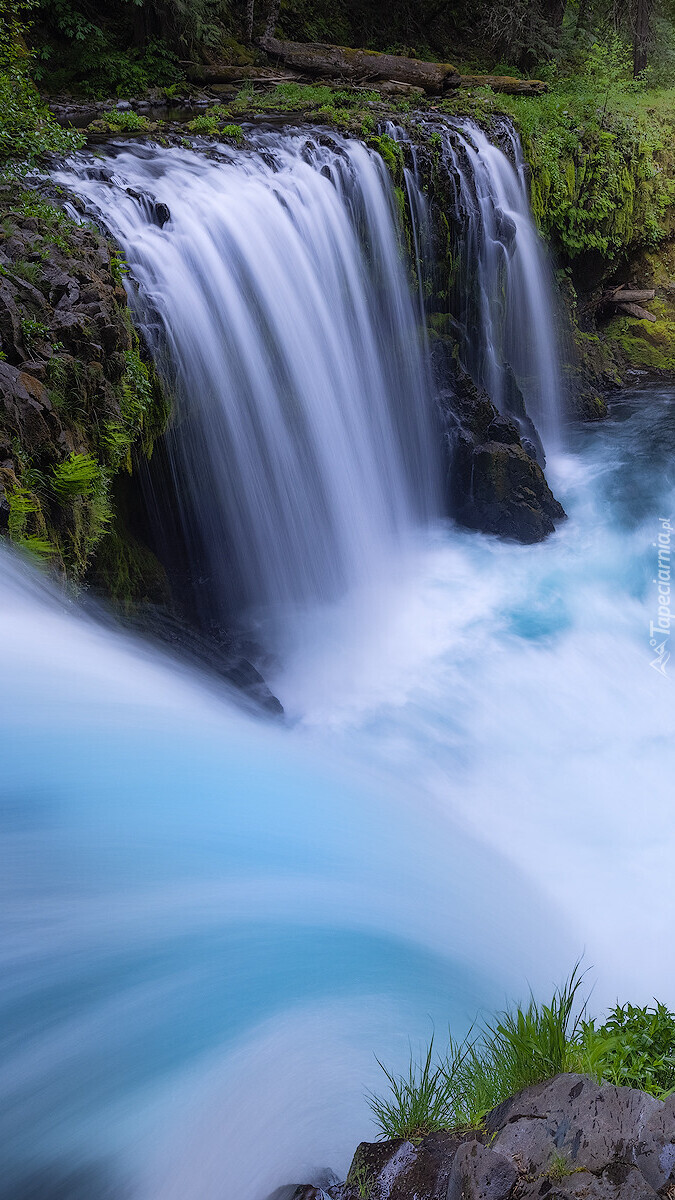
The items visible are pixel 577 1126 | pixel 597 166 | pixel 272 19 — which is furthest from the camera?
pixel 272 19

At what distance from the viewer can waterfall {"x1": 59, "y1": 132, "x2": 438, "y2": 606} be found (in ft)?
22.4

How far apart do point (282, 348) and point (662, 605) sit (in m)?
4.36

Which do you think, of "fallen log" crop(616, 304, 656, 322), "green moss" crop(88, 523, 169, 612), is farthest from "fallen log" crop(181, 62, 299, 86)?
"green moss" crop(88, 523, 169, 612)

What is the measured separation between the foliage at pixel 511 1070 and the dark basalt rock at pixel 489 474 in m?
6.55

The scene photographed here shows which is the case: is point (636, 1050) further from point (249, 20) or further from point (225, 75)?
point (249, 20)

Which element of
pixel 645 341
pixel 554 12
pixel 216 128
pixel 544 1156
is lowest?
pixel 544 1156

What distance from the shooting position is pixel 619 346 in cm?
1347

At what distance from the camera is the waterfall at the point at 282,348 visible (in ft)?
22.4

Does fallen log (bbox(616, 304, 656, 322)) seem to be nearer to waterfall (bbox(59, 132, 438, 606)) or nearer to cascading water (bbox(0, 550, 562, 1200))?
waterfall (bbox(59, 132, 438, 606))

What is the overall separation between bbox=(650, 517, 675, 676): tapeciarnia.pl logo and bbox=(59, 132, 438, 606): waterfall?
251 centimetres

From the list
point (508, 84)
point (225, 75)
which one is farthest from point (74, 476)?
point (508, 84)

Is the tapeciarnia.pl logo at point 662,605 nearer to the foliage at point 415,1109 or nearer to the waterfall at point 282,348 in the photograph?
the waterfall at point 282,348

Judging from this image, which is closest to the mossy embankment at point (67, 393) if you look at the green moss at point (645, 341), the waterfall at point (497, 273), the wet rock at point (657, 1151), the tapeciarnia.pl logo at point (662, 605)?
the wet rock at point (657, 1151)

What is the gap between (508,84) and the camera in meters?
14.4
